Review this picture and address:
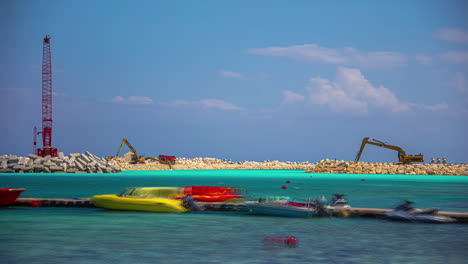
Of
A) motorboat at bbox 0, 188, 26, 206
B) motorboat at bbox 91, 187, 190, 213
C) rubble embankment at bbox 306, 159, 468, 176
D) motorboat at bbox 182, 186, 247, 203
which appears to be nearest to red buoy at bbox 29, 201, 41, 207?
motorboat at bbox 0, 188, 26, 206

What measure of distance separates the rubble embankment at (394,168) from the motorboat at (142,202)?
127340mm

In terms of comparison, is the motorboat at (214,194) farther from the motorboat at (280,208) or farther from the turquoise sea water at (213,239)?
the motorboat at (280,208)

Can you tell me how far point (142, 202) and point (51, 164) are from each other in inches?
4514

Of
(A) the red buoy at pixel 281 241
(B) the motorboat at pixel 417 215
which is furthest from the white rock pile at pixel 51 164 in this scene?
(A) the red buoy at pixel 281 241

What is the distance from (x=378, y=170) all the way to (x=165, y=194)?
128837 millimetres

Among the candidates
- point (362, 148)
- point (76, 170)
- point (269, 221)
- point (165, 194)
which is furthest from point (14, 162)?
point (269, 221)

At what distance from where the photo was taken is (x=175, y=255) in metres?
19.2

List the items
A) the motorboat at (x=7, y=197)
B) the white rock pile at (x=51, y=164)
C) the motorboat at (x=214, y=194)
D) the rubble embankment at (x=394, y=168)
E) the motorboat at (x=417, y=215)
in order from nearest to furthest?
the motorboat at (x=417, y=215) < the motorboat at (x=7, y=197) < the motorboat at (x=214, y=194) < the white rock pile at (x=51, y=164) < the rubble embankment at (x=394, y=168)

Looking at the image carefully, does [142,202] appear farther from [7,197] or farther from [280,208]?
[7,197]

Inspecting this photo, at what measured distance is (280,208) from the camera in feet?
102

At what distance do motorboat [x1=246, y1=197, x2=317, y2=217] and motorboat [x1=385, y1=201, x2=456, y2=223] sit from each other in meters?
4.19

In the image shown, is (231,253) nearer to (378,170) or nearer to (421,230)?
(421,230)

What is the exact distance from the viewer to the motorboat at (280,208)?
1208 inches

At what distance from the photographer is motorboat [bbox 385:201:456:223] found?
28294mm
